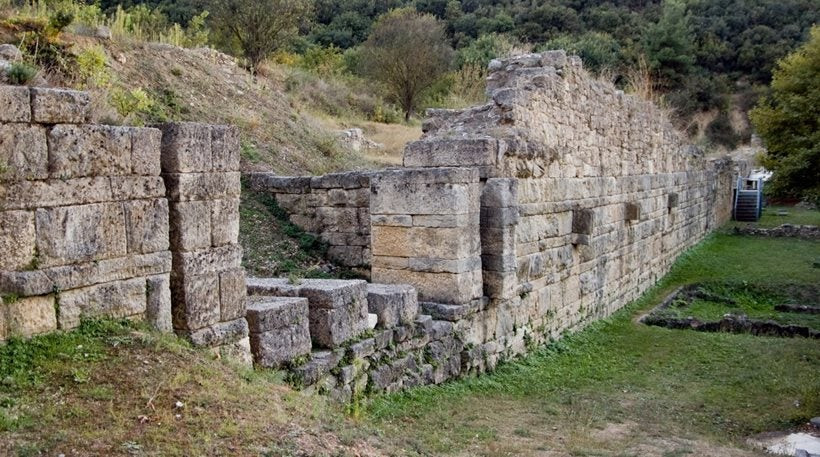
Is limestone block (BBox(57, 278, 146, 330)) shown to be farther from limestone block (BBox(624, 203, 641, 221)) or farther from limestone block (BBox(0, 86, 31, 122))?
limestone block (BBox(624, 203, 641, 221))

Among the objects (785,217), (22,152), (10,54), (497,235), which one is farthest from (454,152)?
(785,217)

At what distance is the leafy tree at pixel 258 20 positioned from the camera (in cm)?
2038

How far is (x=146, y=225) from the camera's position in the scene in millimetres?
4953

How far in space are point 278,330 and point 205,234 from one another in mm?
1002

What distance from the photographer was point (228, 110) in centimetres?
Answer: 1417

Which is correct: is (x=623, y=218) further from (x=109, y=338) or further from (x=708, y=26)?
(x=708, y=26)

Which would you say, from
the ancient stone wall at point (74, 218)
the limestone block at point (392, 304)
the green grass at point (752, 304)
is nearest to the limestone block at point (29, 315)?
the ancient stone wall at point (74, 218)

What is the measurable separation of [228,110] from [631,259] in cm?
809

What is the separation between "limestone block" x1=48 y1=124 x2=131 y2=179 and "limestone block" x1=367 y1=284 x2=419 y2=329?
Answer: 2890 mm

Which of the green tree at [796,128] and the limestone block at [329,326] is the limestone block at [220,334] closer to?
the limestone block at [329,326]

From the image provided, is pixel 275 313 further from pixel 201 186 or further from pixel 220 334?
pixel 201 186

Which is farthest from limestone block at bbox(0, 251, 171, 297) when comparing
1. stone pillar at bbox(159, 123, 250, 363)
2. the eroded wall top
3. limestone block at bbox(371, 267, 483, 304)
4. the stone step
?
the eroded wall top

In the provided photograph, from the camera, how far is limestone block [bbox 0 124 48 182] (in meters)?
4.25

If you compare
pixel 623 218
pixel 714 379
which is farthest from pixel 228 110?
pixel 714 379
